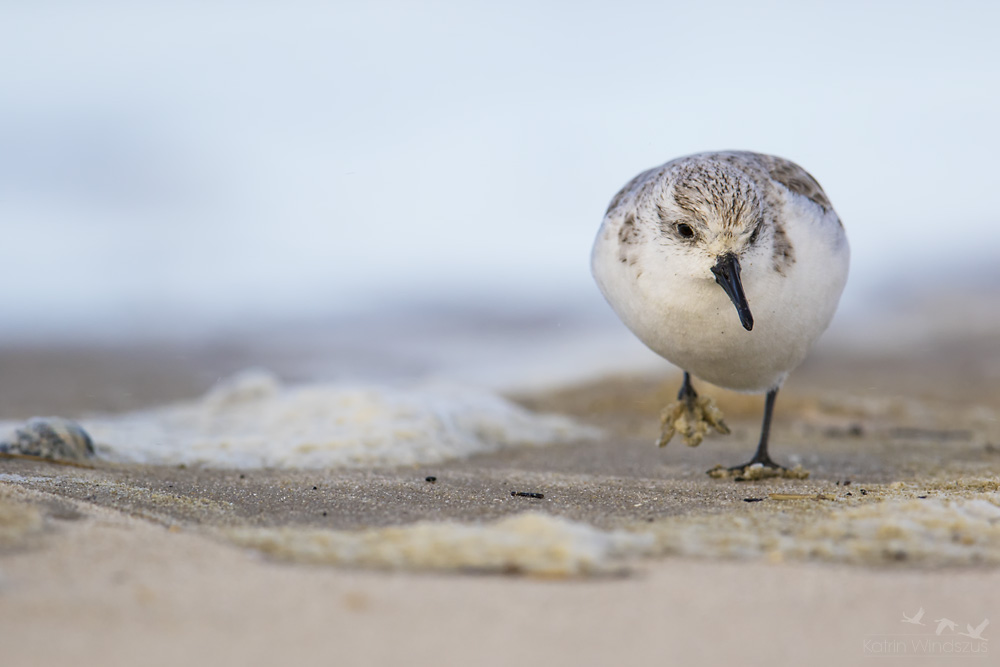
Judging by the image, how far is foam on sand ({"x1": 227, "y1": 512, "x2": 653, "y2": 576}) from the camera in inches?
104

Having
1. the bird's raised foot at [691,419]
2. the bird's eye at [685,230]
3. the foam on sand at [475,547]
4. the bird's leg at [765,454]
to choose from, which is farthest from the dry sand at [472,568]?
the bird's eye at [685,230]

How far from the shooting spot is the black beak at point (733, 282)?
14.0 ft

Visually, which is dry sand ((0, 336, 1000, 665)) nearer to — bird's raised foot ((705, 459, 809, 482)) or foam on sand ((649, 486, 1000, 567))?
foam on sand ((649, 486, 1000, 567))

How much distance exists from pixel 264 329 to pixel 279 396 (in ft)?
44.6

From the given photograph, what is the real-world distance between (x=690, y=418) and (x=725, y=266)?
1.58 m

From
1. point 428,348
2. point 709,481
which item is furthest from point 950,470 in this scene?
point 428,348

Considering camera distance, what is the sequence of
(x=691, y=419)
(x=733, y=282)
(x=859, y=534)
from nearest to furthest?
(x=859, y=534)
(x=733, y=282)
(x=691, y=419)

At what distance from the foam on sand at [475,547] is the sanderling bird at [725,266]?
69.9 inches

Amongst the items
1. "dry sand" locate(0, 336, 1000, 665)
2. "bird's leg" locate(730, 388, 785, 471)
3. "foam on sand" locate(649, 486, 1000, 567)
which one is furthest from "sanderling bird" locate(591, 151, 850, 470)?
"foam on sand" locate(649, 486, 1000, 567)

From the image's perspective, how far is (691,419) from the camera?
5.67m

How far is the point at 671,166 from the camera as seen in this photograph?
200 inches

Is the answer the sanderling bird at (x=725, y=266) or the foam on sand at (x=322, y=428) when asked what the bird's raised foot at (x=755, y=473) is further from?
the foam on sand at (x=322, y=428)

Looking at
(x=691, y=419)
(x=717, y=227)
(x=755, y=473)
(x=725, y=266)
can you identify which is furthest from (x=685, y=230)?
(x=691, y=419)

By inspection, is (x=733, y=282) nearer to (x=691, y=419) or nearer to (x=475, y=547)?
(x=691, y=419)
